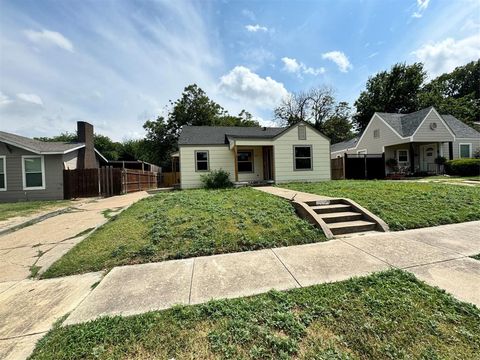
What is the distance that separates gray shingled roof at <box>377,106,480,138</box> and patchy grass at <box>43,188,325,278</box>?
18409 mm

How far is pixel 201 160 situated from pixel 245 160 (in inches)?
117

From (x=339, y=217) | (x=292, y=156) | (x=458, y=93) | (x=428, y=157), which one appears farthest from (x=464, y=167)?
(x=458, y=93)

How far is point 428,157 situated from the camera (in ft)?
65.4

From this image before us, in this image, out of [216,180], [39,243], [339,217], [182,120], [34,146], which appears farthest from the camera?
[182,120]

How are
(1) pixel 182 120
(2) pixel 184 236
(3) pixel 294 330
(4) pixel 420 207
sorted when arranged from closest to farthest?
(3) pixel 294 330 < (2) pixel 184 236 < (4) pixel 420 207 < (1) pixel 182 120

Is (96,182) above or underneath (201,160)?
underneath

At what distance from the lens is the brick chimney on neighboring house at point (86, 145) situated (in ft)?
50.0

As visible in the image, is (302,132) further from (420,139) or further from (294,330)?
(294,330)

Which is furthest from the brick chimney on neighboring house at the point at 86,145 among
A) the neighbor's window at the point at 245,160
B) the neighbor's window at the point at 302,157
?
the neighbor's window at the point at 302,157

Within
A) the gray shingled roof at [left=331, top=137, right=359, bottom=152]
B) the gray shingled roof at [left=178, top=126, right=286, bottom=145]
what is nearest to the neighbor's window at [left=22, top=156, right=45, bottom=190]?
the gray shingled roof at [left=178, top=126, right=286, bottom=145]

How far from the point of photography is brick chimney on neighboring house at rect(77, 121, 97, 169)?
15.2 metres

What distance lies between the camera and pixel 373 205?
6.16 metres

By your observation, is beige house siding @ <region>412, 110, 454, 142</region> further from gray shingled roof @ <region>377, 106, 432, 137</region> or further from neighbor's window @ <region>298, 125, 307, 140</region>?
neighbor's window @ <region>298, 125, 307, 140</region>

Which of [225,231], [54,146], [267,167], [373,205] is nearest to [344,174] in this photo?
[267,167]
